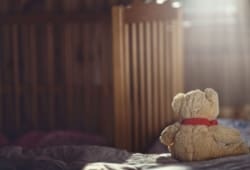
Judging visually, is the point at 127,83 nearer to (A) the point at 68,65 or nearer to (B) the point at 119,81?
(B) the point at 119,81

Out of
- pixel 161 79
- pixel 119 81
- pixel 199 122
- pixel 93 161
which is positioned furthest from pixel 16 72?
pixel 199 122

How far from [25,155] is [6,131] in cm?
241

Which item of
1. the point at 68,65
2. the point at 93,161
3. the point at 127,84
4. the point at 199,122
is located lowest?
the point at 93,161

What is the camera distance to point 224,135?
6.12 feet

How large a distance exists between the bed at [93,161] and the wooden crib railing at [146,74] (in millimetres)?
1233

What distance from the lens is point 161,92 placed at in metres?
3.30

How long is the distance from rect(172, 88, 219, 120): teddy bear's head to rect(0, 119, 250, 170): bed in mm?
166

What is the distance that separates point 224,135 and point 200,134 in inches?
3.3

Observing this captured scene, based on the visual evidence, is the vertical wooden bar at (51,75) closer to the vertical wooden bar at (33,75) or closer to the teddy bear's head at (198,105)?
the vertical wooden bar at (33,75)

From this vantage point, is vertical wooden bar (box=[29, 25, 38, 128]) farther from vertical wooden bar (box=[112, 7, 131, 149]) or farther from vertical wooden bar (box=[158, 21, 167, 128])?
vertical wooden bar (box=[158, 21, 167, 128])

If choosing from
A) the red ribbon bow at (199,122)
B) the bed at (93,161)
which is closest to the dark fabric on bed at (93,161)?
the bed at (93,161)

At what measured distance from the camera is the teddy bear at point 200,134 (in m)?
1.84

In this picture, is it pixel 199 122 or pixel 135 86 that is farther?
pixel 135 86

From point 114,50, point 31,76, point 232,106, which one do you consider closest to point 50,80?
point 31,76
